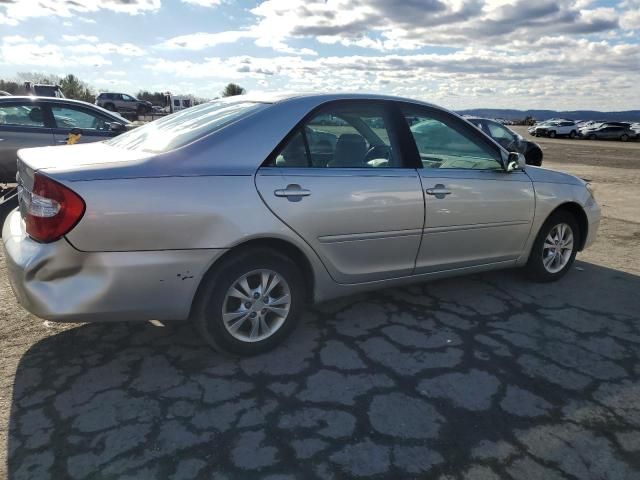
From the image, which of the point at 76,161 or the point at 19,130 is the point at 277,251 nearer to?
the point at 76,161

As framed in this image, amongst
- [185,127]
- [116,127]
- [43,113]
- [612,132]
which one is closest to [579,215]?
[185,127]

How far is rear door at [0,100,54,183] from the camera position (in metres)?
7.41

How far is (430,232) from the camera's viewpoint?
3.63 metres

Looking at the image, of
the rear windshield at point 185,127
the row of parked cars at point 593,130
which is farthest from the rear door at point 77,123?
the row of parked cars at point 593,130

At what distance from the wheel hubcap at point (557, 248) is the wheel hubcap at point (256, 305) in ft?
8.57

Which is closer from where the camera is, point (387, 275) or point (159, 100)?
point (387, 275)

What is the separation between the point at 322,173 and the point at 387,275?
3.01 feet

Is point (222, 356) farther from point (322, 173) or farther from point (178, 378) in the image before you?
point (322, 173)

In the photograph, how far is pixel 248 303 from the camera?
3.05 meters

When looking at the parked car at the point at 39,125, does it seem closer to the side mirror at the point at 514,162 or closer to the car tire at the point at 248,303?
the car tire at the point at 248,303

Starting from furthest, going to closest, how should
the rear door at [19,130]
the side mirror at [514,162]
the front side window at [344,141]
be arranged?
the rear door at [19,130], the side mirror at [514,162], the front side window at [344,141]

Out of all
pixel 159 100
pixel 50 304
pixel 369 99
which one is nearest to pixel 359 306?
pixel 369 99

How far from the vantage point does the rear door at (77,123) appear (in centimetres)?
759

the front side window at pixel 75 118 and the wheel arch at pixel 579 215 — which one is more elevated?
the front side window at pixel 75 118
